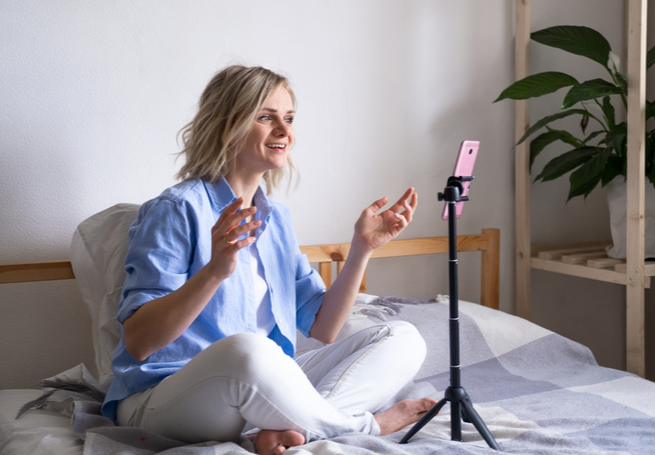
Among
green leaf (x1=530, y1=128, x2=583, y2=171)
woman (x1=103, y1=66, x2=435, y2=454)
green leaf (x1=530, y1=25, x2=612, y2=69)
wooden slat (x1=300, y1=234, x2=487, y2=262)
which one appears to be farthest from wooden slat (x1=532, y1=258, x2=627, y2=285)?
woman (x1=103, y1=66, x2=435, y2=454)

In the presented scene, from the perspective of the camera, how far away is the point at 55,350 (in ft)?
4.98

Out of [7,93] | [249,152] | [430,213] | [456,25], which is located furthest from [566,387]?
[7,93]

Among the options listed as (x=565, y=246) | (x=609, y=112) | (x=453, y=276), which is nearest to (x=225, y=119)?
(x=453, y=276)

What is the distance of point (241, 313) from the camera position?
1156mm

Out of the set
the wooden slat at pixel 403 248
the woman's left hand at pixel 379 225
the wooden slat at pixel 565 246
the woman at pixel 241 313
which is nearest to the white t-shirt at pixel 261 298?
the woman at pixel 241 313

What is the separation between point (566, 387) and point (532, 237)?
87 centimetres

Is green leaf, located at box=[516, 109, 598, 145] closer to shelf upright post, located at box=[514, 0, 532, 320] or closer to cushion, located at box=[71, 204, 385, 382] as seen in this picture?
shelf upright post, located at box=[514, 0, 532, 320]

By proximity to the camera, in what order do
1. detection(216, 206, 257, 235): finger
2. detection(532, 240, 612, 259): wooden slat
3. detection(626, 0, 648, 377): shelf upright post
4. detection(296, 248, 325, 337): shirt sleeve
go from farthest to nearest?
detection(532, 240, 612, 259): wooden slat
detection(626, 0, 648, 377): shelf upright post
detection(296, 248, 325, 337): shirt sleeve
detection(216, 206, 257, 235): finger

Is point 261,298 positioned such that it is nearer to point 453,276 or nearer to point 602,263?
point 453,276

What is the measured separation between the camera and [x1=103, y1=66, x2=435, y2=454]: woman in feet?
3.10

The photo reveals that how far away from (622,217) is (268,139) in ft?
3.87

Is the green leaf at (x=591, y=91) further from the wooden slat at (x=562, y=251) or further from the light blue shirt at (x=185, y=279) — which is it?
the light blue shirt at (x=185, y=279)

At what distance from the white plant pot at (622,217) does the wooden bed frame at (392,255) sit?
350mm

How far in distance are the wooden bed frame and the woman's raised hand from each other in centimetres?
69
